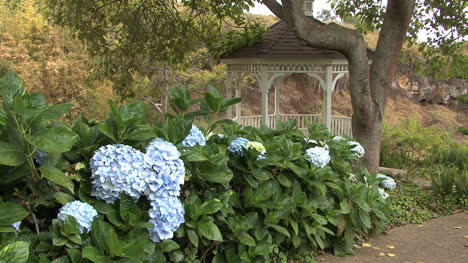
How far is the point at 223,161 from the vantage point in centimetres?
291

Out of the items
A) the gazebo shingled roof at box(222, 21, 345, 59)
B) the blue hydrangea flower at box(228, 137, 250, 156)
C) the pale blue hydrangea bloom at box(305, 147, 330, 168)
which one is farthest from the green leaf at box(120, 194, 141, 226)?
the gazebo shingled roof at box(222, 21, 345, 59)

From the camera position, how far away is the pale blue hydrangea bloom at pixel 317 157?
367 centimetres

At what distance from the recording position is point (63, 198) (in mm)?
2293

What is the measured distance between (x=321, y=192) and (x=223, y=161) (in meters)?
1.14

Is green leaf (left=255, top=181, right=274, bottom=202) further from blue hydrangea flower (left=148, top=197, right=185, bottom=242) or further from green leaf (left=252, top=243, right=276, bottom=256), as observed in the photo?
blue hydrangea flower (left=148, top=197, right=185, bottom=242)

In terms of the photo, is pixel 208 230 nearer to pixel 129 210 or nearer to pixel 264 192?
pixel 129 210

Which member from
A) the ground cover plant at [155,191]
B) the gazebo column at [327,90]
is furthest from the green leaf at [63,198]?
the gazebo column at [327,90]

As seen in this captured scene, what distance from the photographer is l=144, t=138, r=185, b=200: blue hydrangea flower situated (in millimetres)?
2418

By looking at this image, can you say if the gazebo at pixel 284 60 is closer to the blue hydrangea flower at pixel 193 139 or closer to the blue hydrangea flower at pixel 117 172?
the blue hydrangea flower at pixel 193 139

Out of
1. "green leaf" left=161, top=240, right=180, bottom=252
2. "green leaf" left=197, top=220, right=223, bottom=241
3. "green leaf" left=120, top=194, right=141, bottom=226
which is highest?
"green leaf" left=120, top=194, right=141, bottom=226

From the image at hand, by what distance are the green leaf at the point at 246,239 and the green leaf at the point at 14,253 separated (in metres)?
1.52

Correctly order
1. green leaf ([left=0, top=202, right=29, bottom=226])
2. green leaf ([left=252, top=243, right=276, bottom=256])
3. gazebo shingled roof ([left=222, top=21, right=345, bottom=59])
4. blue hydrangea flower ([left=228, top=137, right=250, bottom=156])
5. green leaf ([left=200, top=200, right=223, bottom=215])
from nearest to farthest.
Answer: green leaf ([left=0, top=202, right=29, bottom=226])
green leaf ([left=200, top=200, right=223, bottom=215])
green leaf ([left=252, top=243, right=276, bottom=256])
blue hydrangea flower ([left=228, top=137, right=250, bottom=156])
gazebo shingled roof ([left=222, top=21, right=345, bottom=59])

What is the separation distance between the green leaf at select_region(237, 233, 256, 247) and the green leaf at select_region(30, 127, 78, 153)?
1.37 m

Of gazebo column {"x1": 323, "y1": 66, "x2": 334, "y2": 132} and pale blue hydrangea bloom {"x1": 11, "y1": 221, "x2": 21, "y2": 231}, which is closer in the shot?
pale blue hydrangea bloom {"x1": 11, "y1": 221, "x2": 21, "y2": 231}
